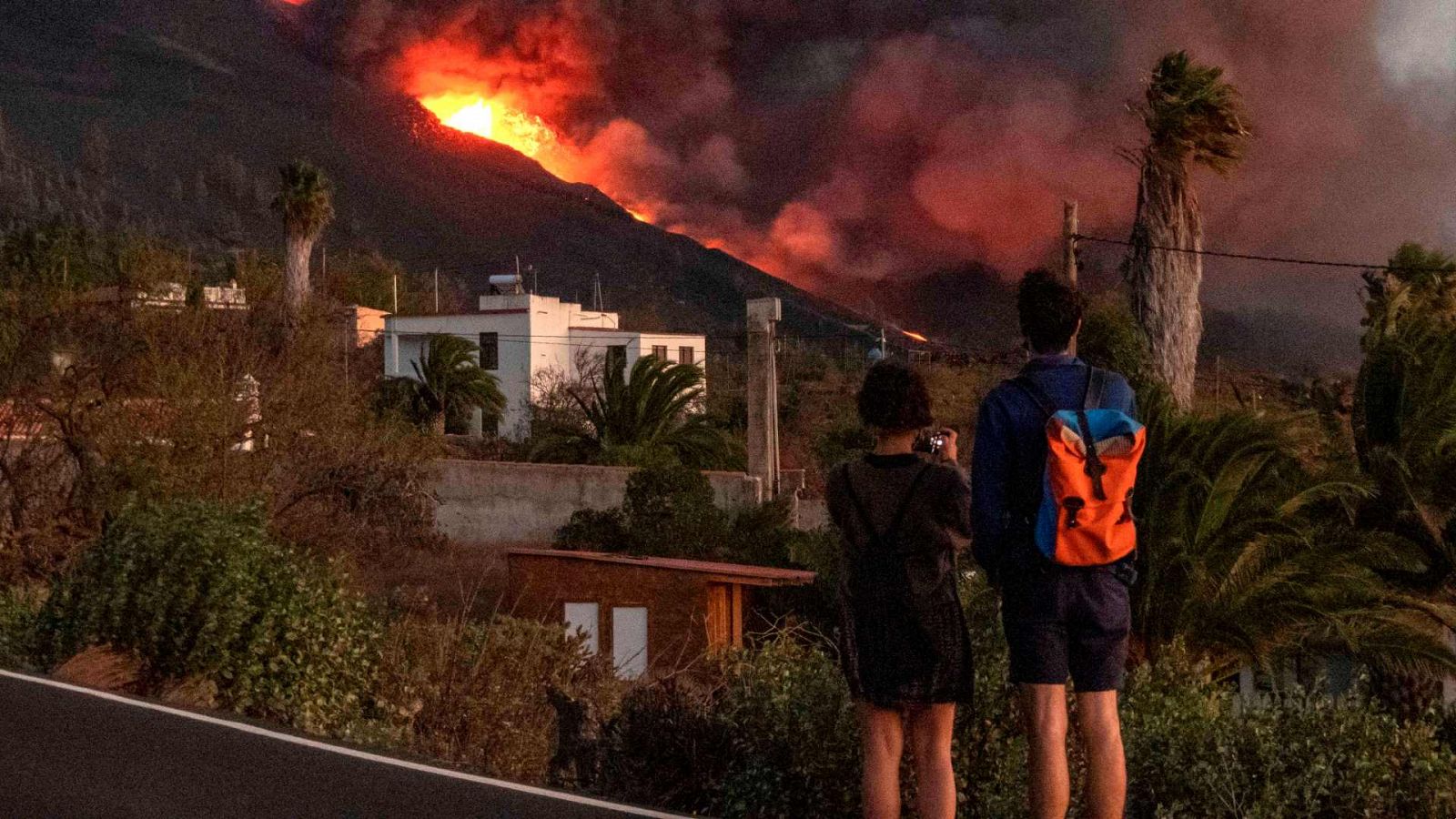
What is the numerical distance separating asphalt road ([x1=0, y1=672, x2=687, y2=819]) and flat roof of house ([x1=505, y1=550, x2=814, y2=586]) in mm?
17155

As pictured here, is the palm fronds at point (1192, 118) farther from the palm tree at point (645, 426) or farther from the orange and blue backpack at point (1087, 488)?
the palm tree at point (645, 426)

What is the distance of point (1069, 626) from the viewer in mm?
5637

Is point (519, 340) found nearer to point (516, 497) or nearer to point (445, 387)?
point (445, 387)

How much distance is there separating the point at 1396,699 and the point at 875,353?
638 cm

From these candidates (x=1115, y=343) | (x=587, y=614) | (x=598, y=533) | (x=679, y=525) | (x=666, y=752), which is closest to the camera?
(x=666, y=752)

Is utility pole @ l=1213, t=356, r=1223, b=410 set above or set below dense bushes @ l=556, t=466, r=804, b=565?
above

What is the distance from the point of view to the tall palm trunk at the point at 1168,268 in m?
20.4

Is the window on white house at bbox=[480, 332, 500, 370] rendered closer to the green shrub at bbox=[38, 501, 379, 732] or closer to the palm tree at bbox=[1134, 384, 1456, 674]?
the green shrub at bbox=[38, 501, 379, 732]

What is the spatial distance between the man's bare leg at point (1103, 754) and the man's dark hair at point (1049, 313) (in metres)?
1.22

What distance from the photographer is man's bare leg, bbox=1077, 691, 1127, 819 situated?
5.67 meters

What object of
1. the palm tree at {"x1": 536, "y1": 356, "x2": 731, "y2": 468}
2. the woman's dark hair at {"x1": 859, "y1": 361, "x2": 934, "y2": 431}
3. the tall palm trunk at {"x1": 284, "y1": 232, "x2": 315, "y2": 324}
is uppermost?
the tall palm trunk at {"x1": 284, "y1": 232, "x2": 315, "y2": 324}

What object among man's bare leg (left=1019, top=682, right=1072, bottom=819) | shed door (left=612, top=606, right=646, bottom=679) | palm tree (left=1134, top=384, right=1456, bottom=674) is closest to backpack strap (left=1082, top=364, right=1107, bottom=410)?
man's bare leg (left=1019, top=682, right=1072, bottom=819)

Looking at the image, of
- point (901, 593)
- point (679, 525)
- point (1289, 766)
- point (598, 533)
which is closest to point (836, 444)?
point (598, 533)

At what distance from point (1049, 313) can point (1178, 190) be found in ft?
53.4
